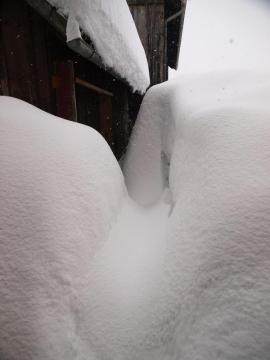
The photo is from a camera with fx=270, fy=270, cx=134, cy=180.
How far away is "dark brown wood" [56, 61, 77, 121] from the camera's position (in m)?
2.50

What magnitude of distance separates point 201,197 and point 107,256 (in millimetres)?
540

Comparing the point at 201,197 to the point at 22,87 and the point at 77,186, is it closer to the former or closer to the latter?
the point at 77,186

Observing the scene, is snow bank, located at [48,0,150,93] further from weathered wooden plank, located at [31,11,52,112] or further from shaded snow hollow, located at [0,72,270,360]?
shaded snow hollow, located at [0,72,270,360]

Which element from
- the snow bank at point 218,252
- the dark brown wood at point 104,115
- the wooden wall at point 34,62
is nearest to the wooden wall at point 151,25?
the dark brown wood at point 104,115

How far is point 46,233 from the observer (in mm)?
1142

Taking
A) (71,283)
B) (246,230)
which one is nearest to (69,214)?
(71,283)

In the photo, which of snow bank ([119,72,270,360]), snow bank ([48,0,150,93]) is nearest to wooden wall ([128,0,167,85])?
snow bank ([48,0,150,93])

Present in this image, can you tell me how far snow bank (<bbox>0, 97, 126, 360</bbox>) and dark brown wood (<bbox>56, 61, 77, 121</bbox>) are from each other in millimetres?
780

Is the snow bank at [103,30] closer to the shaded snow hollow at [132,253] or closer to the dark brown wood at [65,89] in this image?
the dark brown wood at [65,89]

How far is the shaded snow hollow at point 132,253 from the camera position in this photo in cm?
89

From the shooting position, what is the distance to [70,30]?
1.84 metres

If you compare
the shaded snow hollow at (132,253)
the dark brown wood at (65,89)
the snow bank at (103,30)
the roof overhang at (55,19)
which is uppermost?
the snow bank at (103,30)

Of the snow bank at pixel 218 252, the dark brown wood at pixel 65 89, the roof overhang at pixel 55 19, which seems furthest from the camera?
the dark brown wood at pixel 65 89

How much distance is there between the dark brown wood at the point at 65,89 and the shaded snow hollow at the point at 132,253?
0.76 m
